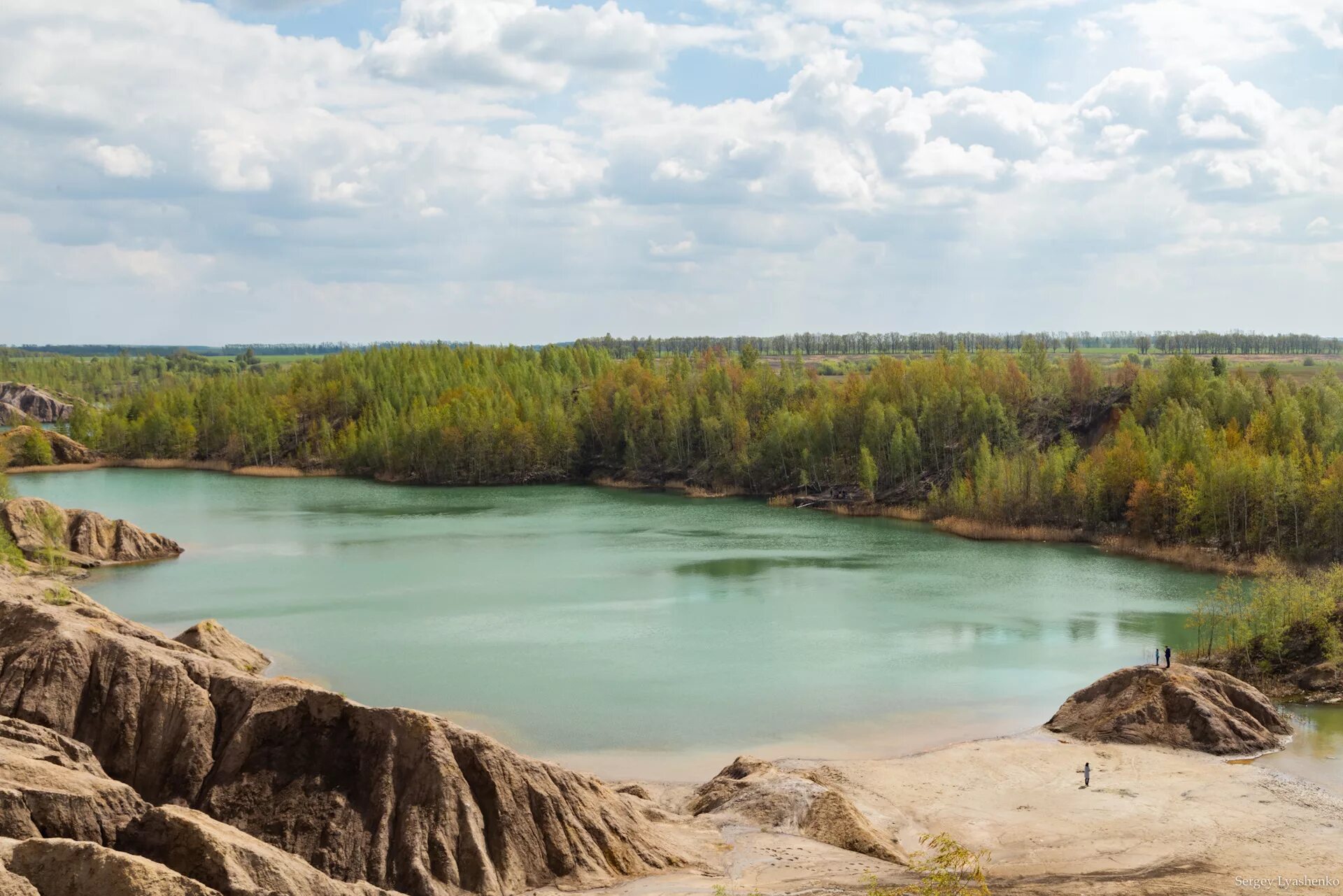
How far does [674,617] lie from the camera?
44.1 m

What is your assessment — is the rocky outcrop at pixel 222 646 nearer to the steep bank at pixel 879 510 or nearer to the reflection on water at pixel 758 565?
the reflection on water at pixel 758 565

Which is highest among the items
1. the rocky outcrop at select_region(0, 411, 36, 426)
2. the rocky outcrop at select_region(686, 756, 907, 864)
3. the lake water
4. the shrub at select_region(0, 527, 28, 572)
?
the rocky outcrop at select_region(0, 411, 36, 426)

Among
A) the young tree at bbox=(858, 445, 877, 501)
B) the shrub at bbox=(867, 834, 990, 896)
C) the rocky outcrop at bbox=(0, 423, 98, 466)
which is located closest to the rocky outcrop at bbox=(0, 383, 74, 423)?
the rocky outcrop at bbox=(0, 423, 98, 466)

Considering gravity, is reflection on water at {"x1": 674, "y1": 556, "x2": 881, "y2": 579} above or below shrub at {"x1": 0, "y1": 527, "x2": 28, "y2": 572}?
below

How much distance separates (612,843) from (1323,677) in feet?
74.0

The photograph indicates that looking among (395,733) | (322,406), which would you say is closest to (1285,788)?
(395,733)

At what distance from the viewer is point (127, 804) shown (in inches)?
615

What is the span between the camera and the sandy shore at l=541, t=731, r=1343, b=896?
62.0 ft

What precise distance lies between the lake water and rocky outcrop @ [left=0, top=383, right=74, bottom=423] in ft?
323

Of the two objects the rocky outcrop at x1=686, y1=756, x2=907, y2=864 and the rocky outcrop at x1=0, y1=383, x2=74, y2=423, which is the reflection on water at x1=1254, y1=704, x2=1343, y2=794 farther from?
the rocky outcrop at x1=0, y1=383, x2=74, y2=423

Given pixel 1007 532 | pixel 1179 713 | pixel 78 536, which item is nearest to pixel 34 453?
pixel 78 536

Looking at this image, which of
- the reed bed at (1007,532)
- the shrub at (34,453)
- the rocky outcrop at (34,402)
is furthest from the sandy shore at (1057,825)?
the rocky outcrop at (34,402)

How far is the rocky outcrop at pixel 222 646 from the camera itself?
33.4 m

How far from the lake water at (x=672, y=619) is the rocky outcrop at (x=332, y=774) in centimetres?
837
